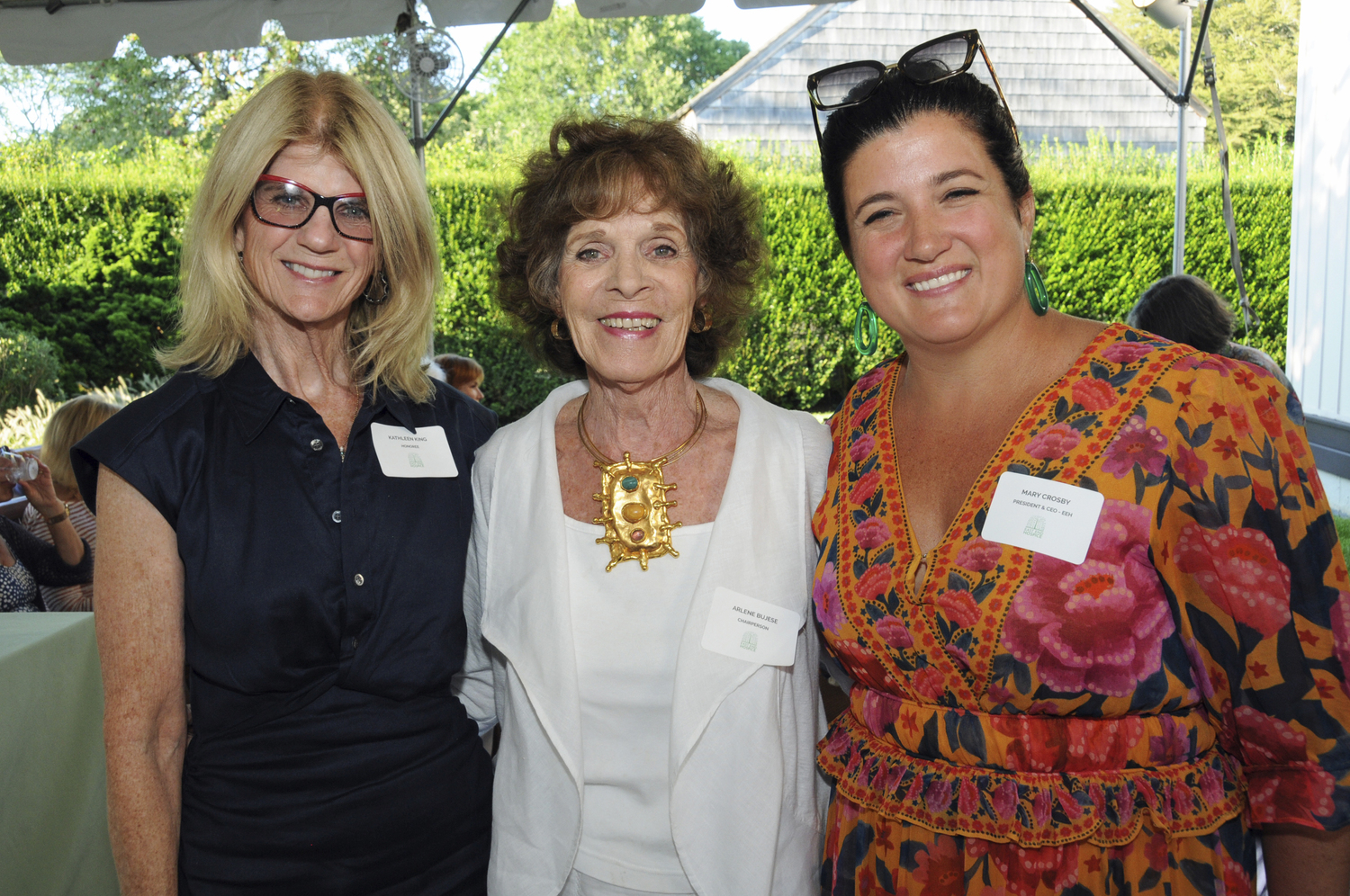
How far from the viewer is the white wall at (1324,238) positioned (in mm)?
7832

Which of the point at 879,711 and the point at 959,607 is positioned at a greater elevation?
the point at 959,607

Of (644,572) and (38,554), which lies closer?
(644,572)

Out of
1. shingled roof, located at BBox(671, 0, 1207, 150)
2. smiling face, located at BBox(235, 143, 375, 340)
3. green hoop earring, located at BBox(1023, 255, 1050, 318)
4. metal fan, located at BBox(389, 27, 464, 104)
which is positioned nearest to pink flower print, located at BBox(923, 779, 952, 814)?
green hoop earring, located at BBox(1023, 255, 1050, 318)

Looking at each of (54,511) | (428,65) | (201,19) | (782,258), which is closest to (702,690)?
(54,511)

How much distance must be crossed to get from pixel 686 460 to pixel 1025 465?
27.8 inches

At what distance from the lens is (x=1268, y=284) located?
11.5 m

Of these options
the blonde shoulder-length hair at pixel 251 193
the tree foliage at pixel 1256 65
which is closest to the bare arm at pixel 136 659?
the blonde shoulder-length hair at pixel 251 193

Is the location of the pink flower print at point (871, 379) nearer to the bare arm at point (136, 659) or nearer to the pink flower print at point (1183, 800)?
the pink flower print at point (1183, 800)

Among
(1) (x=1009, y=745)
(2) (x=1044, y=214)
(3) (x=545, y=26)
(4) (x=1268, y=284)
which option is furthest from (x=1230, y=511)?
(3) (x=545, y=26)

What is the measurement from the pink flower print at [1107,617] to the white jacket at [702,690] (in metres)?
0.52

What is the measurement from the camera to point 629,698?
1.79 metres

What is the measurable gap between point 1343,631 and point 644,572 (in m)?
1.12

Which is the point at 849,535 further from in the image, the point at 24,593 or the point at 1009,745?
the point at 24,593

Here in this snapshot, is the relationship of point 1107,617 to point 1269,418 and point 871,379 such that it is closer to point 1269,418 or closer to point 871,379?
point 1269,418
